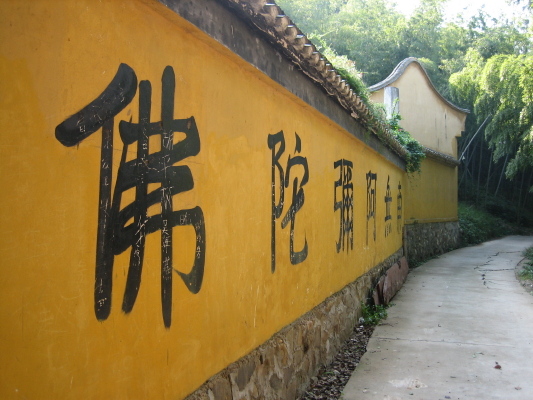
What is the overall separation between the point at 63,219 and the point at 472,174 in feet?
109

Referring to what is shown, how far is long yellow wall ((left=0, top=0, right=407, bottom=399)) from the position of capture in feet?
5.91

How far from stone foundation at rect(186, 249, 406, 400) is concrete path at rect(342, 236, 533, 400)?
444mm

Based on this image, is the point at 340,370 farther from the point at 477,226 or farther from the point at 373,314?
the point at 477,226

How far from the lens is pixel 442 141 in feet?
66.8

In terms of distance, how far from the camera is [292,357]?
186 inches

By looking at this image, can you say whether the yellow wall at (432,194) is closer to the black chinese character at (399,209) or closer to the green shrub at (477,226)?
the green shrub at (477,226)

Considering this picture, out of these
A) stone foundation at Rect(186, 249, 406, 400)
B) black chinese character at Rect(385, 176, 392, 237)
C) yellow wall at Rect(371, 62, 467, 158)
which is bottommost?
stone foundation at Rect(186, 249, 406, 400)

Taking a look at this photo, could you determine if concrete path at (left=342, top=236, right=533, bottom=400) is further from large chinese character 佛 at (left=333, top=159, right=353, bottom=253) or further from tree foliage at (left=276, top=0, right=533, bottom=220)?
tree foliage at (left=276, top=0, right=533, bottom=220)

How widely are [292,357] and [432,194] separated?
1528 cm

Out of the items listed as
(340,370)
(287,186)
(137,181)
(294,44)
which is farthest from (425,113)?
(137,181)

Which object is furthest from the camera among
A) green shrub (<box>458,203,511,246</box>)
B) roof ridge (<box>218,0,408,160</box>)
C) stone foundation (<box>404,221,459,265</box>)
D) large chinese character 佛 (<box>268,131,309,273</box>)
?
green shrub (<box>458,203,511,246</box>)

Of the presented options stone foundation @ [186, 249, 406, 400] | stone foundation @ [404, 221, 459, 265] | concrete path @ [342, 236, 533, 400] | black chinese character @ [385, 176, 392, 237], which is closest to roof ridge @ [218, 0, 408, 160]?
stone foundation @ [186, 249, 406, 400]

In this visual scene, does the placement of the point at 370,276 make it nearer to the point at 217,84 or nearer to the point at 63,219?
the point at 217,84

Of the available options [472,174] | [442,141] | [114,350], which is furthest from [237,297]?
[472,174]
